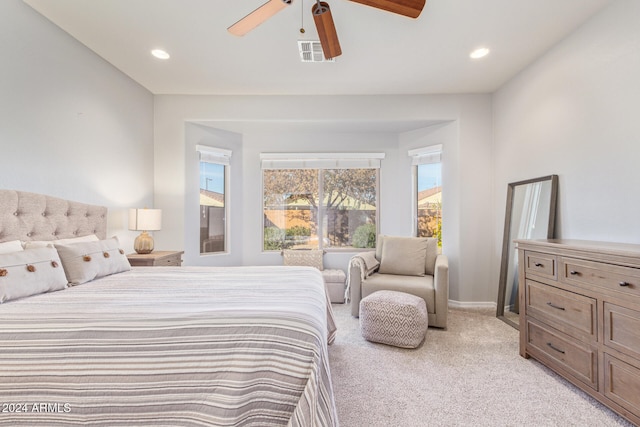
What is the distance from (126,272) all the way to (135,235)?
1249mm

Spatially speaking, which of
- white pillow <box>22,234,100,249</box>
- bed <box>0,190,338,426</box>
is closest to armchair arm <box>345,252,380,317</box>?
bed <box>0,190,338,426</box>

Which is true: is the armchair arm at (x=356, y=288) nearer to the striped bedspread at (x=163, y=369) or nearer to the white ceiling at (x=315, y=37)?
the striped bedspread at (x=163, y=369)

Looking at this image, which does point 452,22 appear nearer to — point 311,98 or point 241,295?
point 311,98

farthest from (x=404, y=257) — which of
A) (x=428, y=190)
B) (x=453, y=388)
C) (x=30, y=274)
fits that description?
(x=30, y=274)

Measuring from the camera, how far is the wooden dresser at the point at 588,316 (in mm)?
1485

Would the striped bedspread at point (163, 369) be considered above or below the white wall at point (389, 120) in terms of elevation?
below

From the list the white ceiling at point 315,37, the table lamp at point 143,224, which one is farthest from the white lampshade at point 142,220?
the white ceiling at point 315,37

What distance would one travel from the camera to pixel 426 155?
12.8 feet

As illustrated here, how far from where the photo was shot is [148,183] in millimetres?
3426

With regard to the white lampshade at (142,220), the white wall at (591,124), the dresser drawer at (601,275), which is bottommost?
the dresser drawer at (601,275)

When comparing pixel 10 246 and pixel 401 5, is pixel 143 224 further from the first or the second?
pixel 401 5

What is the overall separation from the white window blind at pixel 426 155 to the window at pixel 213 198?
107 inches

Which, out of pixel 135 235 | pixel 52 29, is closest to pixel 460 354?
pixel 135 235

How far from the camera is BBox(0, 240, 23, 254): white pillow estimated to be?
165 centimetres
